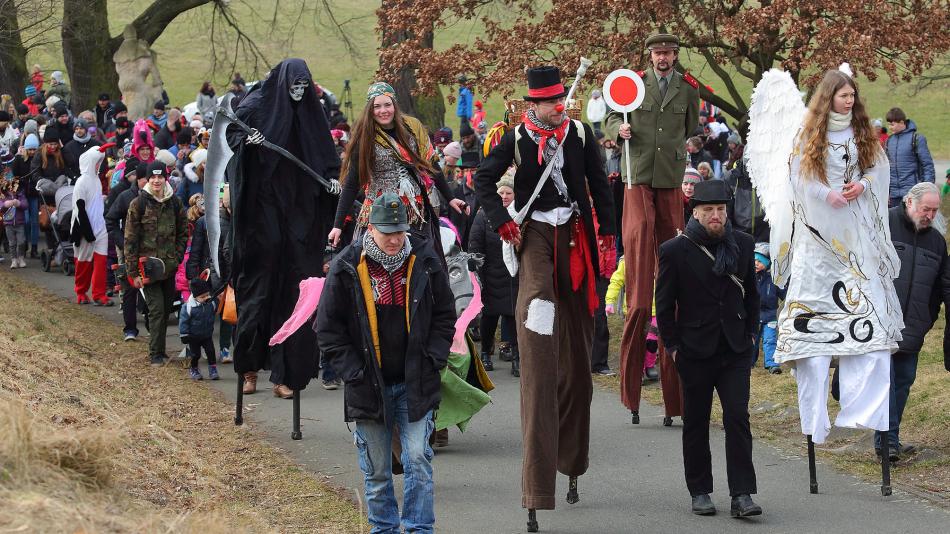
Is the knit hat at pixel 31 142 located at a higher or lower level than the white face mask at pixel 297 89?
higher

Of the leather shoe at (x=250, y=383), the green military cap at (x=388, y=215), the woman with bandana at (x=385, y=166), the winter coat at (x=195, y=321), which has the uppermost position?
the woman with bandana at (x=385, y=166)

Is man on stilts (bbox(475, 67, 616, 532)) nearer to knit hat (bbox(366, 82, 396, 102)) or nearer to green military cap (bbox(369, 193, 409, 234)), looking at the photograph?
green military cap (bbox(369, 193, 409, 234))

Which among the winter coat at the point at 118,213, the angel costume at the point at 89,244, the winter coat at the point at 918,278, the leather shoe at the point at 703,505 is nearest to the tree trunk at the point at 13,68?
the angel costume at the point at 89,244

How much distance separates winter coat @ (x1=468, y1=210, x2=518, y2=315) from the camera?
13133 mm

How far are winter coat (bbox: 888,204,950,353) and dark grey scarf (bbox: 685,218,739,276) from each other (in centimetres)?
193

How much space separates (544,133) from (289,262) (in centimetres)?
333

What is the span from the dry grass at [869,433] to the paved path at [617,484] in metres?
0.28

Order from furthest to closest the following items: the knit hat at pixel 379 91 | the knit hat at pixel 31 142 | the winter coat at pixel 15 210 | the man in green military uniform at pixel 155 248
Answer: the knit hat at pixel 31 142, the winter coat at pixel 15 210, the man in green military uniform at pixel 155 248, the knit hat at pixel 379 91

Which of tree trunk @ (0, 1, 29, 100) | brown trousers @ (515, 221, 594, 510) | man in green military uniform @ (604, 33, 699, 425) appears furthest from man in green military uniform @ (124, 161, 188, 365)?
tree trunk @ (0, 1, 29, 100)

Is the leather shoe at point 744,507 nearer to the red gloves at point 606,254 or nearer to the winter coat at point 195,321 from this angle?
the red gloves at point 606,254

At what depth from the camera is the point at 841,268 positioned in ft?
27.1

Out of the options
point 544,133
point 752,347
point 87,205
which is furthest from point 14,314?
point 752,347

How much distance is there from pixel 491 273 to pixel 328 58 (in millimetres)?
49285

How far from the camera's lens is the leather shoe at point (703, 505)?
757cm
